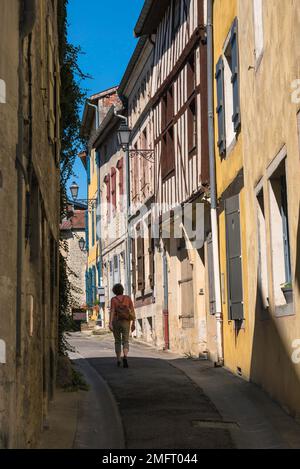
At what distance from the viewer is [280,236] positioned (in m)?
9.16

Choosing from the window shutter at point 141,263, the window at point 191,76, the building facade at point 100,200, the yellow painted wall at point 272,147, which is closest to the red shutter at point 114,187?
the building facade at point 100,200

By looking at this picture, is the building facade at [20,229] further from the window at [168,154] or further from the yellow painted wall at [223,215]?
the window at [168,154]

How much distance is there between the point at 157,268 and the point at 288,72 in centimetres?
1268

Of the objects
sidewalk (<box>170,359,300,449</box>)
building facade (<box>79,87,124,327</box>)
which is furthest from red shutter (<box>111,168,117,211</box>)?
sidewalk (<box>170,359,300,449</box>)

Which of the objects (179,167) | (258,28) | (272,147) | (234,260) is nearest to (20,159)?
(272,147)

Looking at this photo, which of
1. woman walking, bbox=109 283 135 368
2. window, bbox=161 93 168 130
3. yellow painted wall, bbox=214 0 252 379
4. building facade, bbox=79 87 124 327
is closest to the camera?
yellow painted wall, bbox=214 0 252 379

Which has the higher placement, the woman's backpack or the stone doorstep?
the woman's backpack

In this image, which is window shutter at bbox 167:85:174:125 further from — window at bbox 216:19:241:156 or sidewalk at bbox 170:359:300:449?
sidewalk at bbox 170:359:300:449

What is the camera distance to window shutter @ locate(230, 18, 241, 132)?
470 inches

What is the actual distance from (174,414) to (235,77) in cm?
539

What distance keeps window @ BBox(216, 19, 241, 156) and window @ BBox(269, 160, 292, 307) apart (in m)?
2.87

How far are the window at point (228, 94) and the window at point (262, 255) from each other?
212 cm

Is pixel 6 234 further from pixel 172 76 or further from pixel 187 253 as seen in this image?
pixel 172 76
